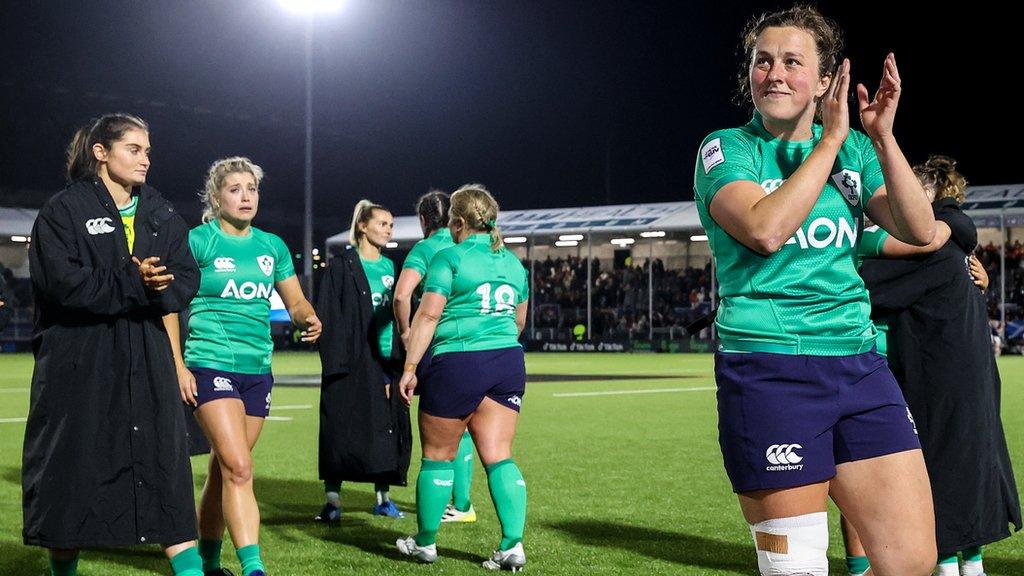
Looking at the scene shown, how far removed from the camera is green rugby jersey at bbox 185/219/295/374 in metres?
6.51

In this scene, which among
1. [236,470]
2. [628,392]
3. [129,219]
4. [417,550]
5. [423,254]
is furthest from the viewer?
[628,392]

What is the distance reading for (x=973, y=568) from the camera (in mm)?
6215

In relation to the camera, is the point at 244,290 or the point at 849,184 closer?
the point at 849,184

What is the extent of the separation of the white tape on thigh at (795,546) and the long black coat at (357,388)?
5523mm

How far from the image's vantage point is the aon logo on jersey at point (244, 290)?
21.7 feet

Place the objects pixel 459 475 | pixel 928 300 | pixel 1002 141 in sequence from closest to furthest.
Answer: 1. pixel 928 300
2. pixel 459 475
3. pixel 1002 141

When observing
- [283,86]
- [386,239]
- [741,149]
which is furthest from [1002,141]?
[741,149]

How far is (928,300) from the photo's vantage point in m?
5.68

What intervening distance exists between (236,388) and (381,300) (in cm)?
244

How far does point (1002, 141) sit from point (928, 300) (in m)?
54.7

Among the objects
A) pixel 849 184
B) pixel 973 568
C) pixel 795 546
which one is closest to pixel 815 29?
pixel 849 184

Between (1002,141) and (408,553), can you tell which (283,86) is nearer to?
(1002,141)

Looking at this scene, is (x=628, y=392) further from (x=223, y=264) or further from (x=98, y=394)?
(x=98, y=394)

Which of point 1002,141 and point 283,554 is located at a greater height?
point 1002,141
